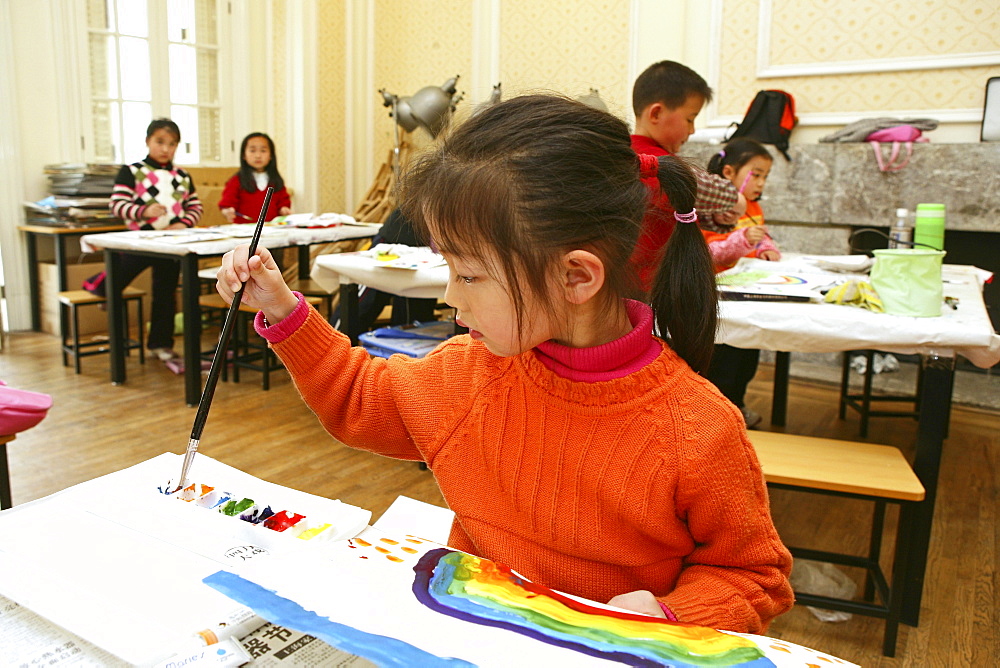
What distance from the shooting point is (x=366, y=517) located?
0.83 m

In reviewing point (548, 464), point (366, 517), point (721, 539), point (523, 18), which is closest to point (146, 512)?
point (366, 517)

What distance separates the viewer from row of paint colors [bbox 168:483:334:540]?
78cm

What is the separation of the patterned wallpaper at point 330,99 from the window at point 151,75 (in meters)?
0.73

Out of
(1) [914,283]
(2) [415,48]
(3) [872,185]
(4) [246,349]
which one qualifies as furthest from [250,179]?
(1) [914,283]

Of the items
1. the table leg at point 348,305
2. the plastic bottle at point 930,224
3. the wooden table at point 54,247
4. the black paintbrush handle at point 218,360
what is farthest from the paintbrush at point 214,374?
the wooden table at point 54,247

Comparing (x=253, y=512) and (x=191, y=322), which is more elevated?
(x=253, y=512)

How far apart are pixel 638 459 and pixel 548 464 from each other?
0.10m

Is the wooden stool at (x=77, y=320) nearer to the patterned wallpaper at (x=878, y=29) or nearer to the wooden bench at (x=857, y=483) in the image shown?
the wooden bench at (x=857, y=483)

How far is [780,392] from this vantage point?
3.36m

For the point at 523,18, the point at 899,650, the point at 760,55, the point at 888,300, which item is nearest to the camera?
the point at 899,650

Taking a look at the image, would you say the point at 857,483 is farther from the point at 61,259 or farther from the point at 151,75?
the point at 151,75

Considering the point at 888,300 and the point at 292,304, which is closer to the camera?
the point at 292,304

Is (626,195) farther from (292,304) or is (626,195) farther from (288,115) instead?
(288,115)

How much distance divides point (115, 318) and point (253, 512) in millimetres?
3311
